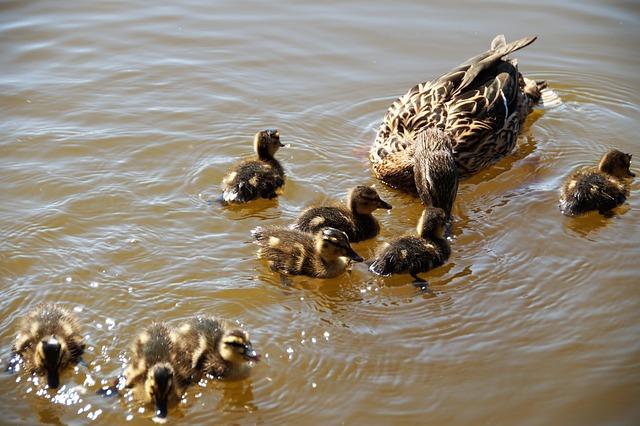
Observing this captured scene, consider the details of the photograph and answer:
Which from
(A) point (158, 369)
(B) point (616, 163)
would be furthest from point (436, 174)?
(A) point (158, 369)

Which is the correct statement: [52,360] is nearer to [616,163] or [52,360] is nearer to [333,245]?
[333,245]

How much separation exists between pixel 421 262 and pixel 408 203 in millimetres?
1009

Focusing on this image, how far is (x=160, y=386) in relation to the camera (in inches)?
150

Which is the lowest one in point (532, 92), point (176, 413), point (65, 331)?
point (176, 413)

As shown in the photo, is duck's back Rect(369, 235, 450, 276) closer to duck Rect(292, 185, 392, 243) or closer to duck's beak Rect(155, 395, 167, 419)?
duck Rect(292, 185, 392, 243)

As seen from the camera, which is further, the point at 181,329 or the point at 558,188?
the point at 558,188

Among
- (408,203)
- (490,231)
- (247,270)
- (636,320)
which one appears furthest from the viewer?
(408,203)

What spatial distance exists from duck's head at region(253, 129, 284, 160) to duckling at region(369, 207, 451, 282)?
4.07 ft

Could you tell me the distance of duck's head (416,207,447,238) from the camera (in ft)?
16.5

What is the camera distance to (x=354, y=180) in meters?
6.08

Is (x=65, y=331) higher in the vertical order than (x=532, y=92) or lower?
lower

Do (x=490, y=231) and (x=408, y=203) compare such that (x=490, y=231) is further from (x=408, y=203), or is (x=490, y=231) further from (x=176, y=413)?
(x=176, y=413)

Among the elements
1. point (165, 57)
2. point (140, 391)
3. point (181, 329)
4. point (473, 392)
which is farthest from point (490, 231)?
point (165, 57)

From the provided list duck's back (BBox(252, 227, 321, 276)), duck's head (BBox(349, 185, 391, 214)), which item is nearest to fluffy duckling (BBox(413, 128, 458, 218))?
duck's head (BBox(349, 185, 391, 214))
